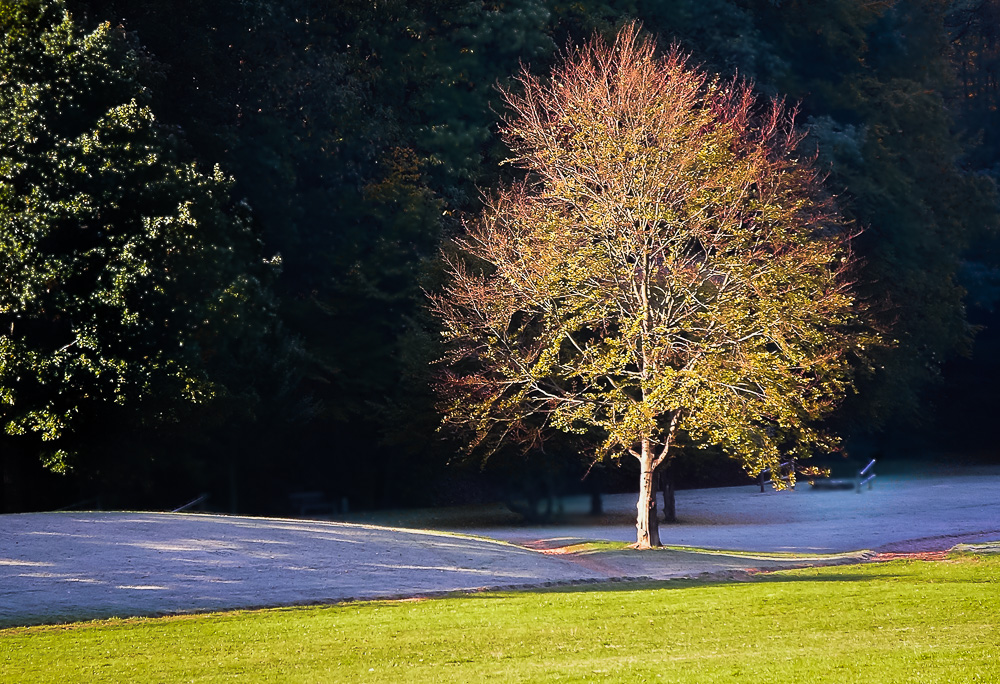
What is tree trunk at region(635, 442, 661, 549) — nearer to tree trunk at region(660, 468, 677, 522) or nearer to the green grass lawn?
the green grass lawn

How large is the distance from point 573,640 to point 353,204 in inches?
1066

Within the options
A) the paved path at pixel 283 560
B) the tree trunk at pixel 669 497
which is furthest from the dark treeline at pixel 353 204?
the paved path at pixel 283 560

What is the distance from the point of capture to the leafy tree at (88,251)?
87.8 ft

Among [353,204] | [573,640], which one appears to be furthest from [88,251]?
[573,640]

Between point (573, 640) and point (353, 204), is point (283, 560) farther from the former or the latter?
point (353, 204)

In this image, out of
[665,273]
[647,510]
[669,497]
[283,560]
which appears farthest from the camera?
[669,497]

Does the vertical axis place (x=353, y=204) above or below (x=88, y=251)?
above

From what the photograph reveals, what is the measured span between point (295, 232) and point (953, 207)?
29.6 metres

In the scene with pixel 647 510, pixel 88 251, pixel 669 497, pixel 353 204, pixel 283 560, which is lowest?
pixel 283 560

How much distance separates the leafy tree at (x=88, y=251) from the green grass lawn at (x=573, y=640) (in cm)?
1265

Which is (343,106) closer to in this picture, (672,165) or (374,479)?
(374,479)

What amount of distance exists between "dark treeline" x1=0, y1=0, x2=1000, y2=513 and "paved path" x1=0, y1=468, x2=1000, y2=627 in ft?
18.1

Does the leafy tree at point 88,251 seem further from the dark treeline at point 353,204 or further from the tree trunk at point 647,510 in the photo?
the tree trunk at point 647,510

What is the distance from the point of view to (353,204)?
38562 mm
